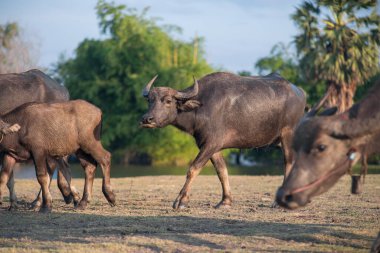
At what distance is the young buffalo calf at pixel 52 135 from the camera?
12930mm

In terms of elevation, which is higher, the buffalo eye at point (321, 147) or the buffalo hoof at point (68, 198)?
the buffalo eye at point (321, 147)

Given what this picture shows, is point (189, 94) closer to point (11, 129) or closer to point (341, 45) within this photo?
point (11, 129)

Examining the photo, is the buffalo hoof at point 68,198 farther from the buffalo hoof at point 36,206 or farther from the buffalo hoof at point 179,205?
the buffalo hoof at point 179,205

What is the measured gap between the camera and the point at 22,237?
990 cm

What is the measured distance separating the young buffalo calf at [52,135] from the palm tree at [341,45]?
3113cm

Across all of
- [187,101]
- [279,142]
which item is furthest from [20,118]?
[279,142]

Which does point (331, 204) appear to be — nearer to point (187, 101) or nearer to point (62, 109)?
point (187, 101)

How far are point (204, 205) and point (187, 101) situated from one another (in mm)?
2084

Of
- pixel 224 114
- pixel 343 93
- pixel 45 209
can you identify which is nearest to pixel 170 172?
pixel 343 93

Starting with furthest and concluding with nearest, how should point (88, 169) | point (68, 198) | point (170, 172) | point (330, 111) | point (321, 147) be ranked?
point (170, 172), point (68, 198), point (88, 169), point (330, 111), point (321, 147)

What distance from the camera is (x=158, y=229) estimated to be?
10.3m

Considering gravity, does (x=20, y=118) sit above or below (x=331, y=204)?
above

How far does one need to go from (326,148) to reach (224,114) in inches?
249

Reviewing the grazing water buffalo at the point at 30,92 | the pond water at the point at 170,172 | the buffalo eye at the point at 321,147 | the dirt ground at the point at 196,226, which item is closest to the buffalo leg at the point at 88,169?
the dirt ground at the point at 196,226
